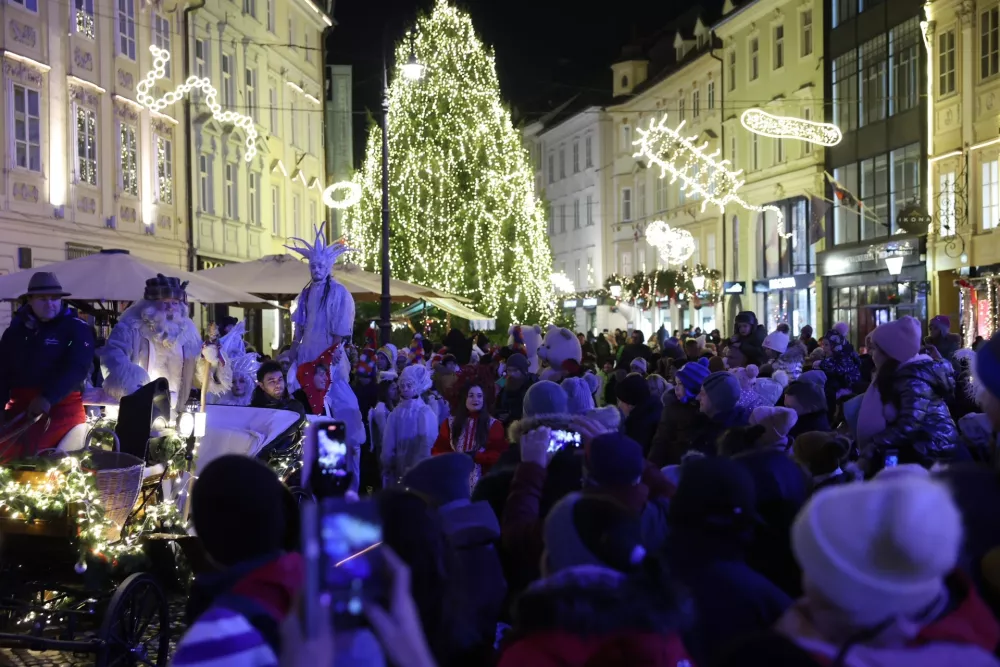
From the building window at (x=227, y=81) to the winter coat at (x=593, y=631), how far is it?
3420 cm

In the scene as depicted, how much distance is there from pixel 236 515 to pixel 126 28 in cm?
2660

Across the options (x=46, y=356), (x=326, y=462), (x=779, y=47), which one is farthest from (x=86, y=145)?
(x=779, y=47)

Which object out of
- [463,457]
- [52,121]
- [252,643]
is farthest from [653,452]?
[52,121]

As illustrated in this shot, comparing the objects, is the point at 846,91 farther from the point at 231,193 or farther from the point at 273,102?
the point at 231,193

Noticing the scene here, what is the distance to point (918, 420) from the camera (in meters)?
6.65

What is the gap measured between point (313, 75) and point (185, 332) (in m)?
37.9

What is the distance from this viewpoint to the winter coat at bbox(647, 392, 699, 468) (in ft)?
25.3

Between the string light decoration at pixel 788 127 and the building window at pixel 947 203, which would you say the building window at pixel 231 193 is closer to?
the string light decoration at pixel 788 127

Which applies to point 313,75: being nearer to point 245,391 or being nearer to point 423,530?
point 245,391

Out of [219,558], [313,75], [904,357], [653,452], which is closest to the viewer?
[219,558]

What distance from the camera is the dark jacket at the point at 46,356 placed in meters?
7.90

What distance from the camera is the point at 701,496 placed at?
366 cm

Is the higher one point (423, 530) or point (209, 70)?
point (209, 70)

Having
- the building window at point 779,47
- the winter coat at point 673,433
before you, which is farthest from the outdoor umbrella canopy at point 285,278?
the building window at point 779,47
